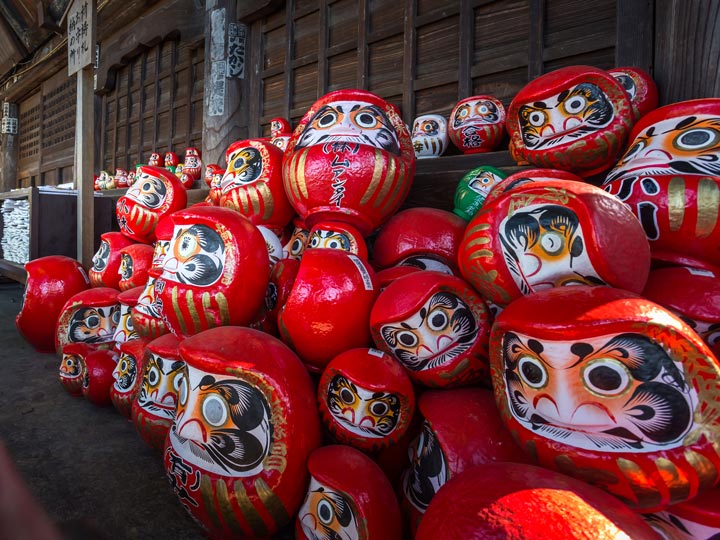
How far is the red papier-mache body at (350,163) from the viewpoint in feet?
4.43

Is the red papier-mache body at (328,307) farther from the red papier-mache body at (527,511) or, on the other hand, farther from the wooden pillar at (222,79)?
the wooden pillar at (222,79)

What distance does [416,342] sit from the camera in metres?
1.03

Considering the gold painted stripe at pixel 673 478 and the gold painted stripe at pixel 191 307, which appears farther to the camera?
the gold painted stripe at pixel 191 307

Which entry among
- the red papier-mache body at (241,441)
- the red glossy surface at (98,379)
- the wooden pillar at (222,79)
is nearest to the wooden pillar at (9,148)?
the wooden pillar at (222,79)

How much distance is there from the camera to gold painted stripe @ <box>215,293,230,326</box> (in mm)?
1206

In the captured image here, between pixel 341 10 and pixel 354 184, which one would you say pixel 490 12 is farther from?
pixel 354 184

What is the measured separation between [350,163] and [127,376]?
1.01 m

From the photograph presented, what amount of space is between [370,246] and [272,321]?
0.42m

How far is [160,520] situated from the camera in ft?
3.46

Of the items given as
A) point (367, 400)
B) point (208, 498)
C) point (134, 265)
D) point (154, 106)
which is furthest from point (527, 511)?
point (154, 106)

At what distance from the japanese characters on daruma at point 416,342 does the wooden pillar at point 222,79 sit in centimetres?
217

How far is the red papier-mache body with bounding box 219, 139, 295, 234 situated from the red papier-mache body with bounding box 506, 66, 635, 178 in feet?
2.72

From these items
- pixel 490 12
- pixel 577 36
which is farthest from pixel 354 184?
pixel 490 12

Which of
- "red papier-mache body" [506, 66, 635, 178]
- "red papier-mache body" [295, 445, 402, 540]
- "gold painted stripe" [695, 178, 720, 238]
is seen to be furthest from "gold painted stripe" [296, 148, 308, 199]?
"gold painted stripe" [695, 178, 720, 238]
